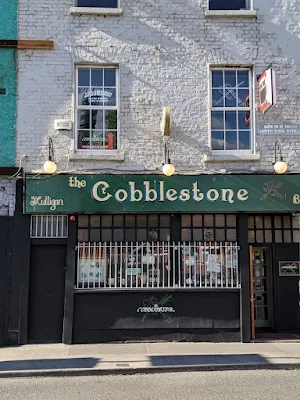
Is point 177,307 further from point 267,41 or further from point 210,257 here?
point 267,41

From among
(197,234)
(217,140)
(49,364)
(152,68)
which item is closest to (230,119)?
(217,140)

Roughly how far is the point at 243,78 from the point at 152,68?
2191 mm

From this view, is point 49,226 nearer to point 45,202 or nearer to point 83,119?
point 45,202

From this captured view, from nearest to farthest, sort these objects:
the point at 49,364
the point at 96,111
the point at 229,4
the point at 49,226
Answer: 1. the point at 49,364
2. the point at 49,226
3. the point at 96,111
4. the point at 229,4

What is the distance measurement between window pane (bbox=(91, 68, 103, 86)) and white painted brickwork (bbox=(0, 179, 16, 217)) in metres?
3.03

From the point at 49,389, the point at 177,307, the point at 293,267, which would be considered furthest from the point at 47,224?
the point at 293,267

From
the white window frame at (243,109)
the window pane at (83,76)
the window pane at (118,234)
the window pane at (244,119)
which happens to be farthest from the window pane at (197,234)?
the window pane at (83,76)

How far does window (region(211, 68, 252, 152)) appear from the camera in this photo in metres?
10.8

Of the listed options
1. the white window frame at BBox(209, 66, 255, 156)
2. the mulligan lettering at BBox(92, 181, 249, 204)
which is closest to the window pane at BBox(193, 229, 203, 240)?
the mulligan lettering at BBox(92, 181, 249, 204)

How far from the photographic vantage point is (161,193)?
10328 mm

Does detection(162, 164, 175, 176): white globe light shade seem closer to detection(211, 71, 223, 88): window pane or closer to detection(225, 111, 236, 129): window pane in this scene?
detection(225, 111, 236, 129): window pane

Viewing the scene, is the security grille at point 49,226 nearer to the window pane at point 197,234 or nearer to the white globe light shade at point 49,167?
the white globe light shade at point 49,167

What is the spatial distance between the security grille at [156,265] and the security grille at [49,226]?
54 cm

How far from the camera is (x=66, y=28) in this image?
35.3 ft
